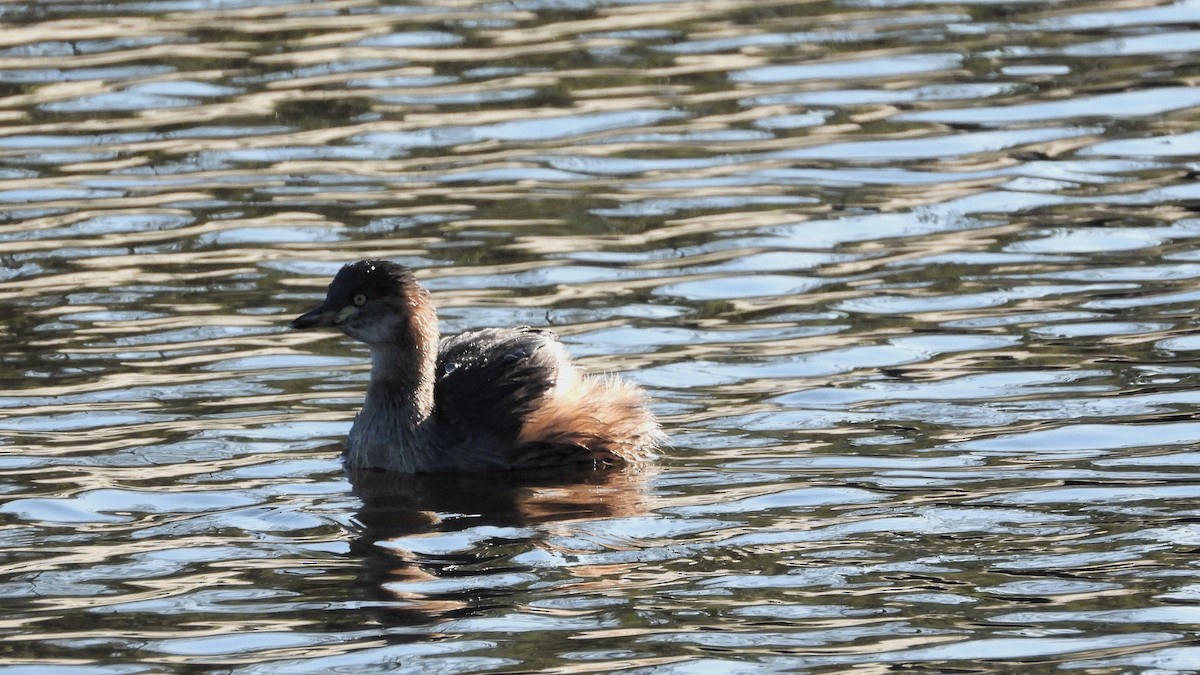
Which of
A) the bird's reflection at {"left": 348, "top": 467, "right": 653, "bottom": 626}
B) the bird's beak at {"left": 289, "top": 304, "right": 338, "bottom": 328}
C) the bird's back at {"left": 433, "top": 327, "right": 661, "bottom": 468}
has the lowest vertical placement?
the bird's reflection at {"left": 348, "top": 467, "right": 653, "bottom": 626}

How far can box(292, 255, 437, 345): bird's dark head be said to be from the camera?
862cm

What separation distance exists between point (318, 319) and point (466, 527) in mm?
1359

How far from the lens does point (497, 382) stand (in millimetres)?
8656

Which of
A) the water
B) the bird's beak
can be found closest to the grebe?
the bird's beak

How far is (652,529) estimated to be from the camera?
24.3 ft

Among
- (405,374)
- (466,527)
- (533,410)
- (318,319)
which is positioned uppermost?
(318,319)

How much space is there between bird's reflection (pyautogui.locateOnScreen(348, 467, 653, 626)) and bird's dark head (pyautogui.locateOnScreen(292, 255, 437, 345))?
591 millimetres

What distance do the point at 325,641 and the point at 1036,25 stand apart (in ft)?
28.9

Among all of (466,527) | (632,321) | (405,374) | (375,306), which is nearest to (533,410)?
(405,374)

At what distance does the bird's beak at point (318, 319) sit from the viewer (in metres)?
8.58

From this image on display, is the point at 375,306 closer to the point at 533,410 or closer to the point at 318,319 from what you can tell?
the point at 318,319

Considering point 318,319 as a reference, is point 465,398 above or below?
below

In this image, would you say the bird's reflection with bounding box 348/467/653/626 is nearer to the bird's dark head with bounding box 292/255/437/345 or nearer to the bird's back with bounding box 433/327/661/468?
the bird's back with bounding box 433/327/661/468

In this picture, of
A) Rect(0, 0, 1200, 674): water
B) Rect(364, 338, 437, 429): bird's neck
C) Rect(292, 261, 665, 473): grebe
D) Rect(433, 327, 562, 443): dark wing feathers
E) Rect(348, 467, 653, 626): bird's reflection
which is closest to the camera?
Rect(0, 0, 1200, 674): water
